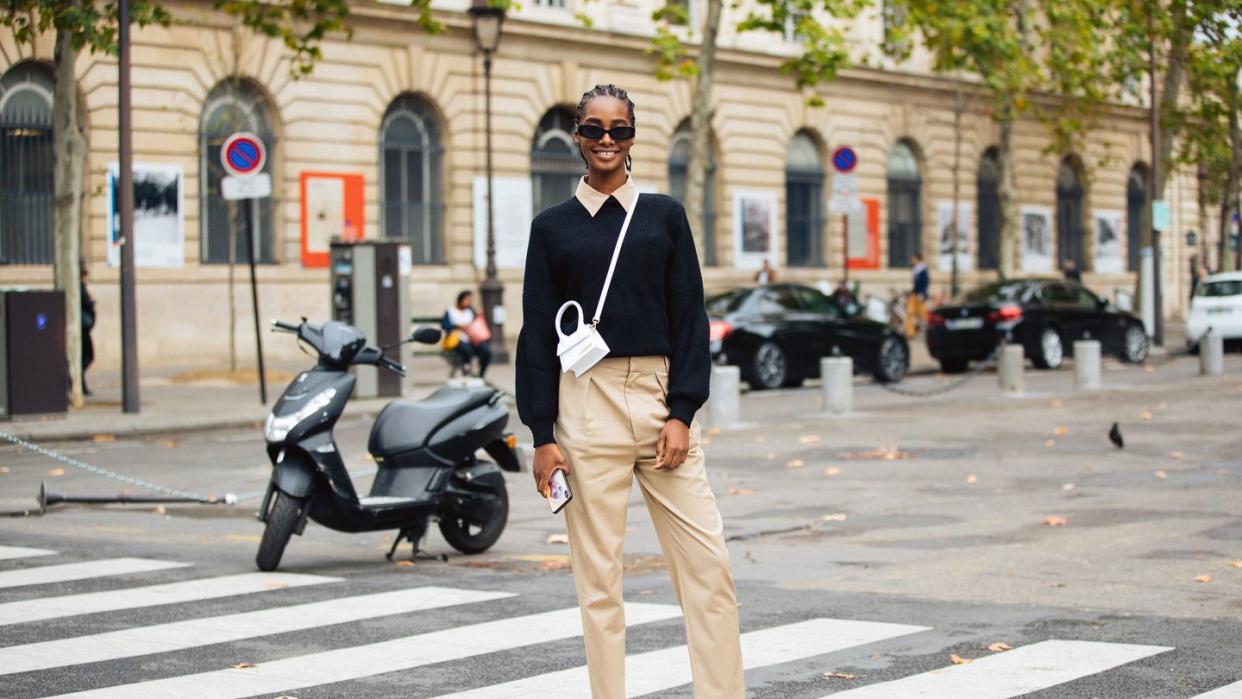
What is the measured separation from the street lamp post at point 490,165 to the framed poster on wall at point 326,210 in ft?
7.94

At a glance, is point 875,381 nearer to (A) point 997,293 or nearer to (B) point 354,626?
(A) point 997,293

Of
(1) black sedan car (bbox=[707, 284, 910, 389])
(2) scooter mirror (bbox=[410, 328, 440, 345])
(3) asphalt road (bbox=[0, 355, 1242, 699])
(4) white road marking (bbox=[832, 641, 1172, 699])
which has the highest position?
(2) scooter mirror (bbox=[410, 328, 440, 345])

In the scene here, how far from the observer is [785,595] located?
8906 millimetres

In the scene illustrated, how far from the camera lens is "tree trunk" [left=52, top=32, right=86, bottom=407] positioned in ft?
69.8

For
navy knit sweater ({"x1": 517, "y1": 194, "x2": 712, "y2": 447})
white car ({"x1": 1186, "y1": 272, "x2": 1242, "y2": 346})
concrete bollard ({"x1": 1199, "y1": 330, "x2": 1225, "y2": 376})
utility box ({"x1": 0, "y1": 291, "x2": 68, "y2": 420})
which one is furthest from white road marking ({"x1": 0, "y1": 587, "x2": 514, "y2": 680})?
white car ({"x1": 1186, "y1": 272, "x2": 1242, "y2": 346})

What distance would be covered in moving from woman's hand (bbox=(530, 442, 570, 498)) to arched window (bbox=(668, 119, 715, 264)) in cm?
3514

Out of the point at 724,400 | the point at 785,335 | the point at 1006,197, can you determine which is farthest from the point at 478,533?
the point at 1006,197

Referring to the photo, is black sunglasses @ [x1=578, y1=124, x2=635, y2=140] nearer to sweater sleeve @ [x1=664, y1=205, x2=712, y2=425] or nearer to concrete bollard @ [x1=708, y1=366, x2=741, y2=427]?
sweater sleeve @ [x1=664, y1=205, x2=712, y2=425]

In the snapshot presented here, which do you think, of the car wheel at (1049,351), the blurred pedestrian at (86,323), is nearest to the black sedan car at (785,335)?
the car wheel at (1049,351)

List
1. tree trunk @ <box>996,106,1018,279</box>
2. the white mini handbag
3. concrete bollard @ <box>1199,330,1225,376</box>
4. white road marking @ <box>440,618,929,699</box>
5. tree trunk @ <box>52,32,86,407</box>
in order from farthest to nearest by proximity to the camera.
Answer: tree trunk @ <box>996,106,1018,279</box>, concrete bollard @ <box>1199,330,1225,376</box>, tree trunk @ <box>52,32,86,407</box>, white road marking @ <box>440,618,929,699</box>, the white mini handbag

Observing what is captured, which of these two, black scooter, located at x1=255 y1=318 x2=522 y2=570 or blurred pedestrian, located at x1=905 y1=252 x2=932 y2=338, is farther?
blurred pedestrian, located at x1=905 y1=252 x2=932 y2=338

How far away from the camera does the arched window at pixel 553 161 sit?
1471 inches

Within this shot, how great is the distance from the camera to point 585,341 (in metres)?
5.18

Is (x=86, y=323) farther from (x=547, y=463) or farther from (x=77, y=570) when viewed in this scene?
(x=547, y=463)
